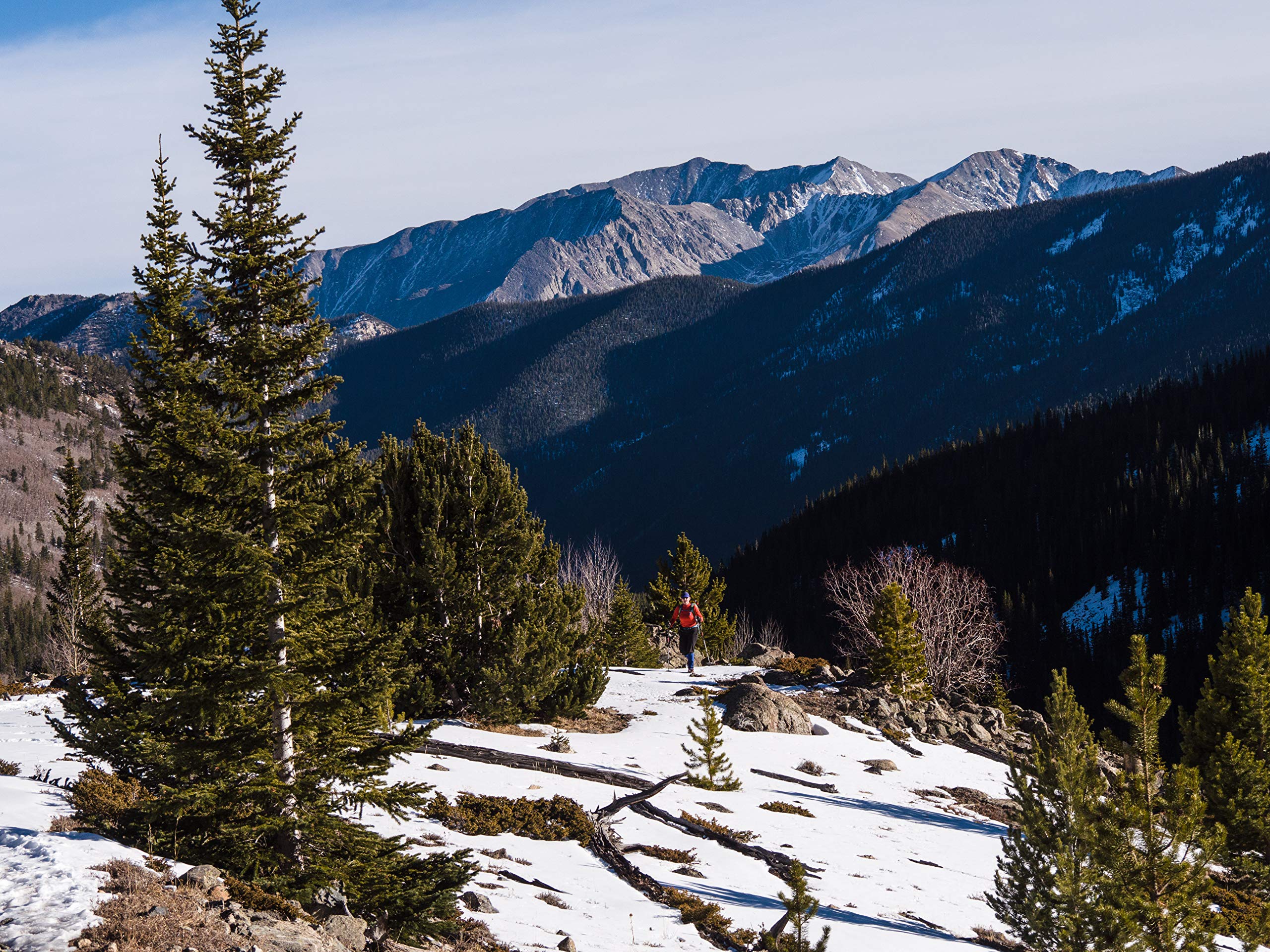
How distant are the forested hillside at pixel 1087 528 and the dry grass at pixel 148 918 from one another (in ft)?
342

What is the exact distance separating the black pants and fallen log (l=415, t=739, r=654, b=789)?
1156 centimetres

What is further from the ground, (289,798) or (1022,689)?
(289,798)

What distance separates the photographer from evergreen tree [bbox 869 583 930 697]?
32469 mm

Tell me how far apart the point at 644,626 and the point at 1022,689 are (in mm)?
79105

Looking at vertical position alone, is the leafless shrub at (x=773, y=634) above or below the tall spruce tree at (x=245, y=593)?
below

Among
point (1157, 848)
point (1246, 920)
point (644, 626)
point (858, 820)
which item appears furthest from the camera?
point (644, 626)

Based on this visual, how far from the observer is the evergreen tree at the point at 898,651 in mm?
32469

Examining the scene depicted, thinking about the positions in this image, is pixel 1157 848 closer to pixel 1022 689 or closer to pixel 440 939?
pixel 440 939

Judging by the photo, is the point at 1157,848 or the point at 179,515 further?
the point at 1157,848

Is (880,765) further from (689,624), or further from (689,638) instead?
(689,638)

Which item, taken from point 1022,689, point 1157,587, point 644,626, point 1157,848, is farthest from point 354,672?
point 1157,587

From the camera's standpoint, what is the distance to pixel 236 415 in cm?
1123

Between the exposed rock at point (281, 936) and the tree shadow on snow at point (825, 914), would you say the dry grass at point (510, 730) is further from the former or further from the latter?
the exposed rock at point (281, 936)

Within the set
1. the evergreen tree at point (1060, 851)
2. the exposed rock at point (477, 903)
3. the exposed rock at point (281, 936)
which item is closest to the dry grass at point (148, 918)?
the exposed rock at point (281, 936)
